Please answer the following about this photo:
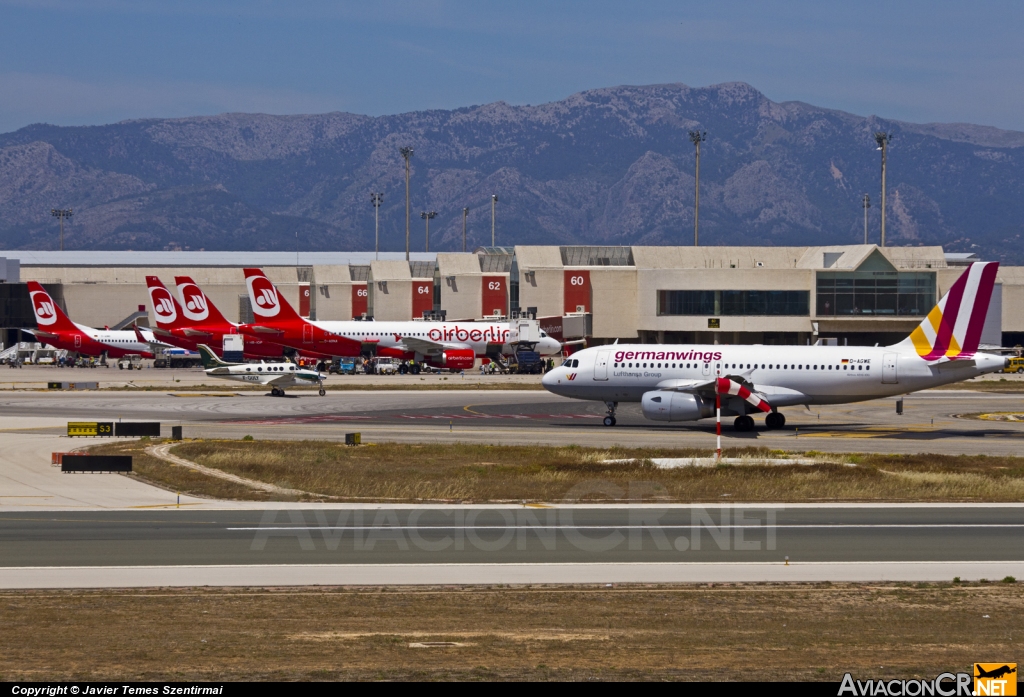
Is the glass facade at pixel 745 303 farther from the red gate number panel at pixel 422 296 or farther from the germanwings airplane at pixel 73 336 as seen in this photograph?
the germanwings airplane at pixel 73 336

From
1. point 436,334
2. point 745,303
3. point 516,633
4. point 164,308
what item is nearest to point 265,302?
point 164,308

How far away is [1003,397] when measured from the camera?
85.2 metres

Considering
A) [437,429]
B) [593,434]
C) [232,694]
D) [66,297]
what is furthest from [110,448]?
[66,297]

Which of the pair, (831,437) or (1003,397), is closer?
(831,437)

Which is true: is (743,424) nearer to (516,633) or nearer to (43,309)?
(516,633)

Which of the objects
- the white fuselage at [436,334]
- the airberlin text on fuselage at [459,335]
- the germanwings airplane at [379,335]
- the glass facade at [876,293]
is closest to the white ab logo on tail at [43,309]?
the germanwings airplane at [379,335]

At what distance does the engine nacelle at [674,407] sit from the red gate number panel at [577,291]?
7021cm

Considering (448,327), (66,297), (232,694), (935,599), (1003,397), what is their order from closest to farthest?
(232,694) → (935,599) → (1003,397) → (448,327) → (66,297)

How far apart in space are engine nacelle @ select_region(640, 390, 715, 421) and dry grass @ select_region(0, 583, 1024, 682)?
34564 mm

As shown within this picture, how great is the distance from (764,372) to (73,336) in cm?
8231

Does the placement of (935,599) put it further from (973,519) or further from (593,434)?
(593,434)

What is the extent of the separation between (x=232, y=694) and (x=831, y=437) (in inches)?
1852

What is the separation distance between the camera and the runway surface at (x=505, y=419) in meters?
56.8

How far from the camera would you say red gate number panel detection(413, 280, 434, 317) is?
146125 millimetres
